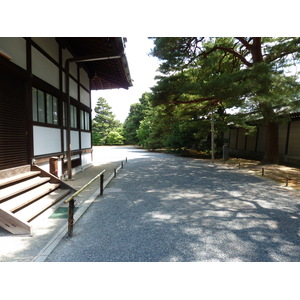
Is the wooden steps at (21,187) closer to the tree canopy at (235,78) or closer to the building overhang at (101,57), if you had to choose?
the building overhang at (101,57)

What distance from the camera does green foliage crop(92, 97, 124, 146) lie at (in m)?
45.3

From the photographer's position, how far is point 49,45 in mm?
6398

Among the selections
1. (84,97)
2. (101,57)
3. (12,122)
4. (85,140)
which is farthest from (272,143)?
(12,122)

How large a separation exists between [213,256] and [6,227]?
331cm

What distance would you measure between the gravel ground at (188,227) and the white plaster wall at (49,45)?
497cm

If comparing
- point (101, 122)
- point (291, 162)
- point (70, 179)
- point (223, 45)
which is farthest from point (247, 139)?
point (101, 122)

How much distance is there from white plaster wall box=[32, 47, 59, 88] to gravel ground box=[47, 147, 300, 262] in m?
4.14

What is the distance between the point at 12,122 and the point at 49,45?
3357 mm

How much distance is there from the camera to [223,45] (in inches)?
455

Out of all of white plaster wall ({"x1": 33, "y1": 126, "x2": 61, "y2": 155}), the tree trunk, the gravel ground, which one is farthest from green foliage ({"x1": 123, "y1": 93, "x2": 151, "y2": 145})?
the gravel ground

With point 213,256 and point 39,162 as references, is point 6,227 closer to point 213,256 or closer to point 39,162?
point 39,162

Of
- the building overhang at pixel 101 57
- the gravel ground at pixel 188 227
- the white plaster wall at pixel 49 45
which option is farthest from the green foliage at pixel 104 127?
the gravel ground at pixel 188 227

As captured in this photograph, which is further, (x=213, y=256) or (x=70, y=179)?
(x=70, y=179)

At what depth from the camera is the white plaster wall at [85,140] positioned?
10.2 metres
